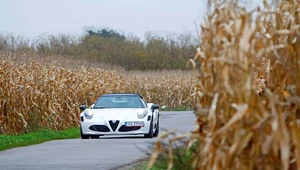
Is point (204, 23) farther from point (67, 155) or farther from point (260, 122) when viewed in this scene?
point (67, 155)

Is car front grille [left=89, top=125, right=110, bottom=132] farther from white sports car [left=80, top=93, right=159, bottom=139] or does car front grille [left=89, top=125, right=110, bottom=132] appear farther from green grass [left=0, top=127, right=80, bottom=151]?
green grass [left=0, top=127, right=80, bottom=151]

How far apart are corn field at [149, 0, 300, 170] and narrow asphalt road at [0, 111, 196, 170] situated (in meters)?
8.74

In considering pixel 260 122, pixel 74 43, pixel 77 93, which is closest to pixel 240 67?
pixel 260 122

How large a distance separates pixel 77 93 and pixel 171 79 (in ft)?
95.5

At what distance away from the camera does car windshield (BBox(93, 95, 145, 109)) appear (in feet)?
92.8

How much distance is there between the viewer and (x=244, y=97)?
5.84 m

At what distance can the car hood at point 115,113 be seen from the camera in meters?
27.1

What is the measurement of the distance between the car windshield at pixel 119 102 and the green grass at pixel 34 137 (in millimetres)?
1617

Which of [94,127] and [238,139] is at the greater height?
[238,139]

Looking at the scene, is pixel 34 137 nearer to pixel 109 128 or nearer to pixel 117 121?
pixel 109 128

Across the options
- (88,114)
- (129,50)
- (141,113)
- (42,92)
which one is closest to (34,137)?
(88,114)

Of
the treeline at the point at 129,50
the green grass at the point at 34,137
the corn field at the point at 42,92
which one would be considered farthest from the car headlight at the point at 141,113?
the treeline at the point at 129,50

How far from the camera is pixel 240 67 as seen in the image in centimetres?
571

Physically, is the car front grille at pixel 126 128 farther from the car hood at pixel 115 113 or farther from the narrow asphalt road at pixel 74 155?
the narrow asphalt road at pixel 74 155
